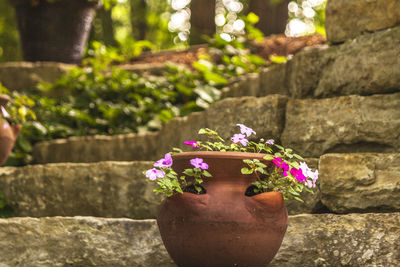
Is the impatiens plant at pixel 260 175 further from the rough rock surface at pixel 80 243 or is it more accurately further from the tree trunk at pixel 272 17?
the tree trunk at pixel 272 17

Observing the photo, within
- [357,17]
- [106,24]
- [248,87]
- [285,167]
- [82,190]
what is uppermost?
[357,17]

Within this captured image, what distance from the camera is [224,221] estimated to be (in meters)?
1.56

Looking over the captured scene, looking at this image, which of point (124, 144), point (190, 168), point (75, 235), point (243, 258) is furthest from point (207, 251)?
point (124, 144)

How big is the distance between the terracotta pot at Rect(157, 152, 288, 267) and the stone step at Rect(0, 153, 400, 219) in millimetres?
566

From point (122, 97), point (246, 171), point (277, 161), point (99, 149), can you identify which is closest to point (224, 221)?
point (246, 171)

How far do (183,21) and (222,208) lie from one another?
12.0 m

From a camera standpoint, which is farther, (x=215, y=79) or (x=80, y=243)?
(x=215, y=79)

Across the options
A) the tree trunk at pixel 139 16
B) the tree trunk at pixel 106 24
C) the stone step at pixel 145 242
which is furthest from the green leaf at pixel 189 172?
the tree trunk at pixel 139 16

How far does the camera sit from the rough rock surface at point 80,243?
2039 millimetres

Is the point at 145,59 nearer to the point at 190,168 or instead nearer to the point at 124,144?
the point at 124,144

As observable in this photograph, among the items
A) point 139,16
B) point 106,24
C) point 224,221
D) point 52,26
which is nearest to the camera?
point 224,221

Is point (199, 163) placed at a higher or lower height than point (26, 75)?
higher

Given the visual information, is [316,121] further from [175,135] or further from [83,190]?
[83,190]

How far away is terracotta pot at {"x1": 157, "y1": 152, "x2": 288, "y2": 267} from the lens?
1.57 m
